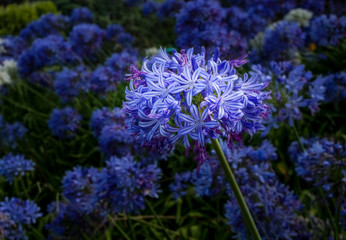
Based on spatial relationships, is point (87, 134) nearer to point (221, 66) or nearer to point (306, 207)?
point (306, 207)

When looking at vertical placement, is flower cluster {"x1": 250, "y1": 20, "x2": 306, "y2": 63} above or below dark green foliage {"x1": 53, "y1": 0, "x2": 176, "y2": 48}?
below

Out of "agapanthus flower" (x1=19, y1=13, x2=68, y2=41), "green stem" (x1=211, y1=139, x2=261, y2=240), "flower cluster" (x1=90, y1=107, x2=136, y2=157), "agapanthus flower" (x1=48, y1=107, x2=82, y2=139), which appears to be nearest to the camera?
"green stem" (x1=211, y1=139, x2=261, y2=240)

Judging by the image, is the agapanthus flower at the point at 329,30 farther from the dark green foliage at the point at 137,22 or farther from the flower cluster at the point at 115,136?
the flower cluster at the point at 115,136

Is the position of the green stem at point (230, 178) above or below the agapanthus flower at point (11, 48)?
below

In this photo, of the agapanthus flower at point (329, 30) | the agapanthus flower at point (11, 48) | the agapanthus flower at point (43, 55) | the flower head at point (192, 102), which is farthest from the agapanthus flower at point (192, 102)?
the agapanthus flower at point (11, 48)

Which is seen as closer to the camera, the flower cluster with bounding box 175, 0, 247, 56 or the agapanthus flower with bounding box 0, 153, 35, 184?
the agapanthus flower with bounding box 0, 153, 35, 184

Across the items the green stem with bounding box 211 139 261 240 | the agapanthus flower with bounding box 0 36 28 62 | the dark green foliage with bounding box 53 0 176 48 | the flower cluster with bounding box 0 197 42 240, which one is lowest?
the green stem with bounding box 211 139 261 240

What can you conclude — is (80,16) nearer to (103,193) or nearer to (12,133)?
(12,133)

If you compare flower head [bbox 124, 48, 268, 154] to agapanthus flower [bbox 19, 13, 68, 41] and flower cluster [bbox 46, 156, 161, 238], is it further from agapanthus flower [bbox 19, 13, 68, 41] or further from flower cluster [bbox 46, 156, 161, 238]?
agapanthus flower [bbox 19, 13, 68, 41]

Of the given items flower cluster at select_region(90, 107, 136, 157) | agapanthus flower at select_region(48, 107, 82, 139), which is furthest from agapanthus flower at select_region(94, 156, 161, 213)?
agapanthus flower at select_region(48, 107, 82, 139)
